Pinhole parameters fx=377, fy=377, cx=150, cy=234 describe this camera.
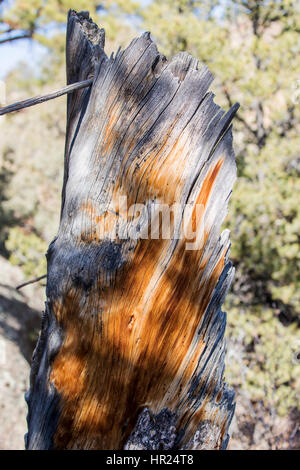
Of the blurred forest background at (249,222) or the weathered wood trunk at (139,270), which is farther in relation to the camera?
the blurred forest background at (249,222)

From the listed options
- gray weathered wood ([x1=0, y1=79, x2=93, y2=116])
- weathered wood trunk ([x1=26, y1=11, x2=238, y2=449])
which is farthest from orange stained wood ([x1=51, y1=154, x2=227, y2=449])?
gray weathered wood ([x1=0, y1=79, x2=93, y2=116])

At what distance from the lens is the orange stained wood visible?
1.45m

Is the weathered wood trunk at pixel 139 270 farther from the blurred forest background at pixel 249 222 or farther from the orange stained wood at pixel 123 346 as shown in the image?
the blurred forest background at pixel 249 222

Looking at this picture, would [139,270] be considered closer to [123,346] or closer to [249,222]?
[123,346]

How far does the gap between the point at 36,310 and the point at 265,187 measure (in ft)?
17.0

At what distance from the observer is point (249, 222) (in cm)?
577

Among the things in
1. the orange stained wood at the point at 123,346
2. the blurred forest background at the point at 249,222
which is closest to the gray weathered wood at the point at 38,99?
the orange stained wood at the point at 123,346

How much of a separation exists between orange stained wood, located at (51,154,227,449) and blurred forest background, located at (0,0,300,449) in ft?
10.6

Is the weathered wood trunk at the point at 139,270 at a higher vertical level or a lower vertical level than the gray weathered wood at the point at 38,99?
lower

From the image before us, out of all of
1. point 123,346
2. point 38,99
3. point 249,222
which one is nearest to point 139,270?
point 123,346

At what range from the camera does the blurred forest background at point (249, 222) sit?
4984mm

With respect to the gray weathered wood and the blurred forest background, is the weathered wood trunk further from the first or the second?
the blurred forest background

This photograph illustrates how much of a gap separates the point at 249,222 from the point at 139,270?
4.59m

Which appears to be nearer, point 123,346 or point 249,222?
point 123,346
